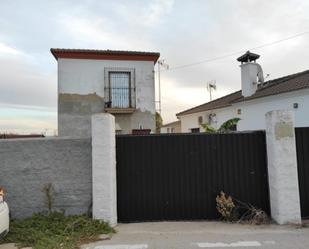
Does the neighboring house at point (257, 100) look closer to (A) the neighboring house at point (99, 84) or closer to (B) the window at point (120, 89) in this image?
(A) the neighboring house at point (99, 84)

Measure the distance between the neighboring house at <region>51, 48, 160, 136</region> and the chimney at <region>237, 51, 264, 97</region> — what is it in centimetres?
527

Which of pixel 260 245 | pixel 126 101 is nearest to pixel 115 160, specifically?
pixel 260 245

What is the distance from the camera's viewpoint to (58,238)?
6.67 metres

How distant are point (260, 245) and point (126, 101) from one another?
16347mm

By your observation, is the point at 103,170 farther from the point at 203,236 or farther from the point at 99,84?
the point at 99,84

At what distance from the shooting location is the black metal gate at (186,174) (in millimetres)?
8211

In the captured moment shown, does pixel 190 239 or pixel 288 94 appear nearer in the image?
pixel 190 239

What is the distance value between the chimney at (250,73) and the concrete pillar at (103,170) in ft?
42.5

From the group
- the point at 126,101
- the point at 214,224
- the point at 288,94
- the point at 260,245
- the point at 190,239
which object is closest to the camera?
the point at 260,245

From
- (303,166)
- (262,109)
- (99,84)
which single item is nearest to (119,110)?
(99,84)

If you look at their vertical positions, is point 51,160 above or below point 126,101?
below

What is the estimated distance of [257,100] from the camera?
1741 cm

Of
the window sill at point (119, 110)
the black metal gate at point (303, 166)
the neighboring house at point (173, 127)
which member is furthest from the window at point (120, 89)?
the black metal gate at point (303, 166)

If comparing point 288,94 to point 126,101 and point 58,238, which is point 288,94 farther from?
point 58,238
